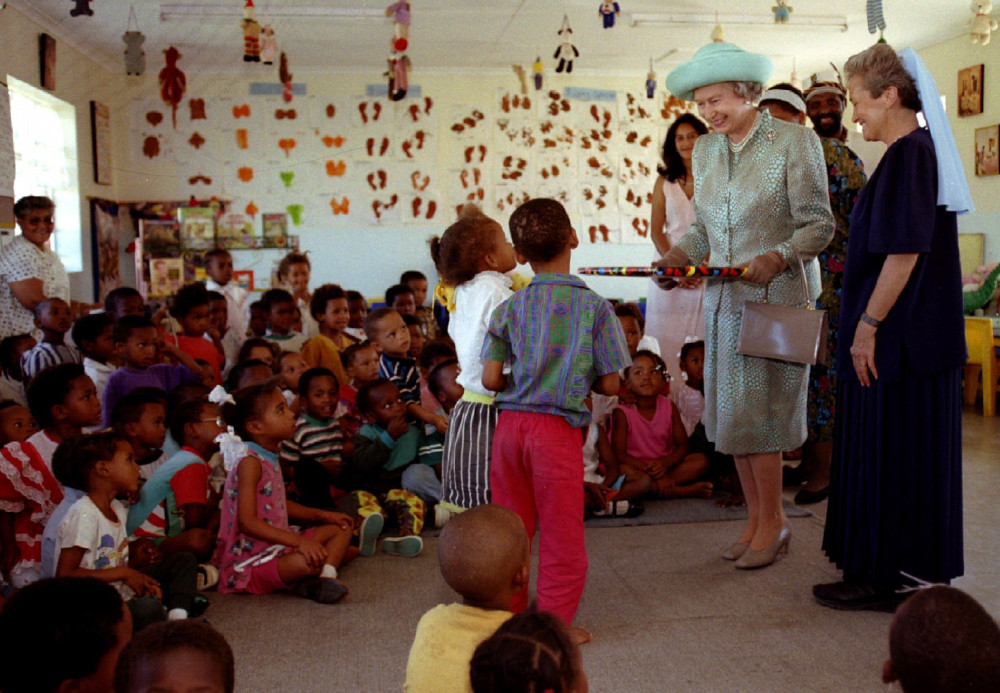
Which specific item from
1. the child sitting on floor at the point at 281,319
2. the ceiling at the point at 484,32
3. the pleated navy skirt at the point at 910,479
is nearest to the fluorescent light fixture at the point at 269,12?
the ceiling at the point at 484,32

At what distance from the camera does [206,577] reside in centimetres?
298

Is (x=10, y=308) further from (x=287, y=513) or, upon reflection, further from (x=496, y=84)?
(x=496, y=84)

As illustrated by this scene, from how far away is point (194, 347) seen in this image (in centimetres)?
450

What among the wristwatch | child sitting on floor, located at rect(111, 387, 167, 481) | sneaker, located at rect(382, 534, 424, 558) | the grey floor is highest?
the wristwatch

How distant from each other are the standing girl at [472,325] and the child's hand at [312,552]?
0.44 meters

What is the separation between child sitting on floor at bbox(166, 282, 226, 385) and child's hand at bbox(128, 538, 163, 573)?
160 centimetres

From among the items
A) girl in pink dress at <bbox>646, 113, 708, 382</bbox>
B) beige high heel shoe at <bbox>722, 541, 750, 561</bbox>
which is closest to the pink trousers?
beige high heel shoe at <bbox>722, 541, 750, 561</bbox>

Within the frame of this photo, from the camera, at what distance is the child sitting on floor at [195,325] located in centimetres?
449

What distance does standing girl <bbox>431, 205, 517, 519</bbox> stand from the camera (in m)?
2.70

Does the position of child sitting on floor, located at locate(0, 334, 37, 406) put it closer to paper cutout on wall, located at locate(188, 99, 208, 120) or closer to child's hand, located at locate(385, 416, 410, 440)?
child's hand, located at locate(385, 416, 410, 440)

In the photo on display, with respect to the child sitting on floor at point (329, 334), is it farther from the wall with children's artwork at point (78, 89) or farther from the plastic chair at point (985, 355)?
the plastic chair at point (985, 355)

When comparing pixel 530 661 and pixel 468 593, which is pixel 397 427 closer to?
pixel 468 593

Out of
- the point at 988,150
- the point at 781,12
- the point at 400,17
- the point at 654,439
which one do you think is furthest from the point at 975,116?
the point at 654,439

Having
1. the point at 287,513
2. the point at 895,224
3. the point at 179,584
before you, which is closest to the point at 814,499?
the point at 895,224
